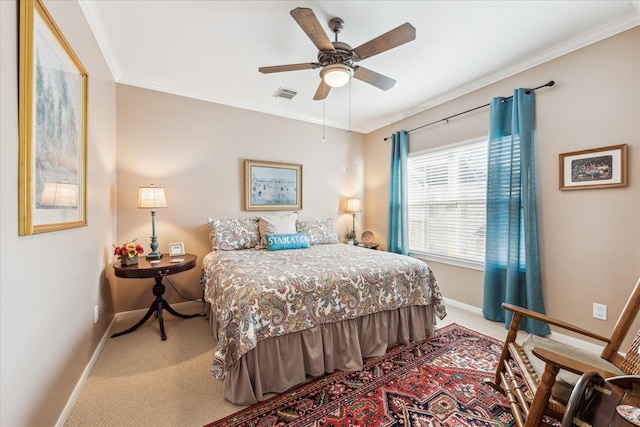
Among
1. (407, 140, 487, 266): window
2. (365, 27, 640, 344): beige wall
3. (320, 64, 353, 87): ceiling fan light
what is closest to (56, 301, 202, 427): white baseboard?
(320, 64, 353, 87): ceiling fan light

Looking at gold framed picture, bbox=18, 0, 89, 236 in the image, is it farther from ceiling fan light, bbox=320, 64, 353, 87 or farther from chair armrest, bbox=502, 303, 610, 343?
chair armrest, bbox=502, 303, 610, 343

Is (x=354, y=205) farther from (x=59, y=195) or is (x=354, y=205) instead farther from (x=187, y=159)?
(x=59, y=195)

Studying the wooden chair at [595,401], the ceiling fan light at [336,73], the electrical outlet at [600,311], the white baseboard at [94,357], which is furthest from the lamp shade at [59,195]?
the electrical outlet at [600,311]

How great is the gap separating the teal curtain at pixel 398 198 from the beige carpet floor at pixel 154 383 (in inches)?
62.7

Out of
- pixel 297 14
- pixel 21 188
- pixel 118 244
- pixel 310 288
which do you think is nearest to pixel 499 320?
pixel 310 288

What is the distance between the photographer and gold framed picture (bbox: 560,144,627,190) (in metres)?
2.15

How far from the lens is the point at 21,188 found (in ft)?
3.69

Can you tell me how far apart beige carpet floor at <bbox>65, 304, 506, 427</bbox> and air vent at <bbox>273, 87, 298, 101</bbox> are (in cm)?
286

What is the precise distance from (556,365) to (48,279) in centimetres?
240

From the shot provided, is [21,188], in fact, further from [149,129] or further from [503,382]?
[503,382]

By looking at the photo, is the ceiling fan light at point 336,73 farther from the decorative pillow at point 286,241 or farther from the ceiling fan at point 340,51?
the decorative pillow at point 286,241

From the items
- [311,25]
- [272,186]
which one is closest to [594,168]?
[311,25]

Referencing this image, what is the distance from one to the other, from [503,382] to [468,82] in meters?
3.04

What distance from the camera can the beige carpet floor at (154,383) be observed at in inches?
61.7
